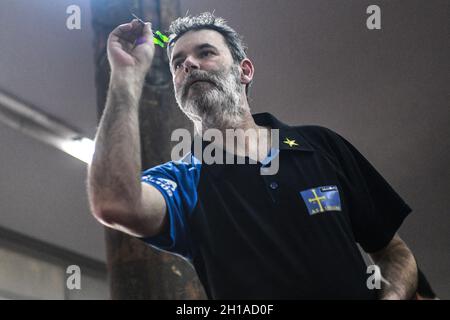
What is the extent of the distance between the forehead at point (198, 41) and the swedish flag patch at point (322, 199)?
45 centimetres

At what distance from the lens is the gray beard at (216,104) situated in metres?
1.34

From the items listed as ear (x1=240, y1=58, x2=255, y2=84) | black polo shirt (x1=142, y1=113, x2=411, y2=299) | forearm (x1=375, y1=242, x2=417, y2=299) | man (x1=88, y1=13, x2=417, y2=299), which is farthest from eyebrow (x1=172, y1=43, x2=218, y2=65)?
forearm (x1=375, y1=242, x2=417, y2=299)

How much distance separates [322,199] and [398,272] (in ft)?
0.73

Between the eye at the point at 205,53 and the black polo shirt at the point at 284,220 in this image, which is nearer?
the black polo shirt at the point at 284,220

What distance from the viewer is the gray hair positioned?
146 cm

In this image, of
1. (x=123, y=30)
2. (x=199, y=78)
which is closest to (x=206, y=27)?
(x=199, y=78)

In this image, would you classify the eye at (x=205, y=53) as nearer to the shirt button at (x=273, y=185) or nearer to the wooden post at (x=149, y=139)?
the wooden post at (x=149, y=139)

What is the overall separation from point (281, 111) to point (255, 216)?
306cm

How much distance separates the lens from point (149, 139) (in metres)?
1.44

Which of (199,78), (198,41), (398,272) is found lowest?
(398,272)

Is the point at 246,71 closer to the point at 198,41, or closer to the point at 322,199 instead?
the point at 198,41

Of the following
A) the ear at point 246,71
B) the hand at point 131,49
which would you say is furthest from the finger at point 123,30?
the ear at point 246,71

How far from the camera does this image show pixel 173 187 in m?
1.21
